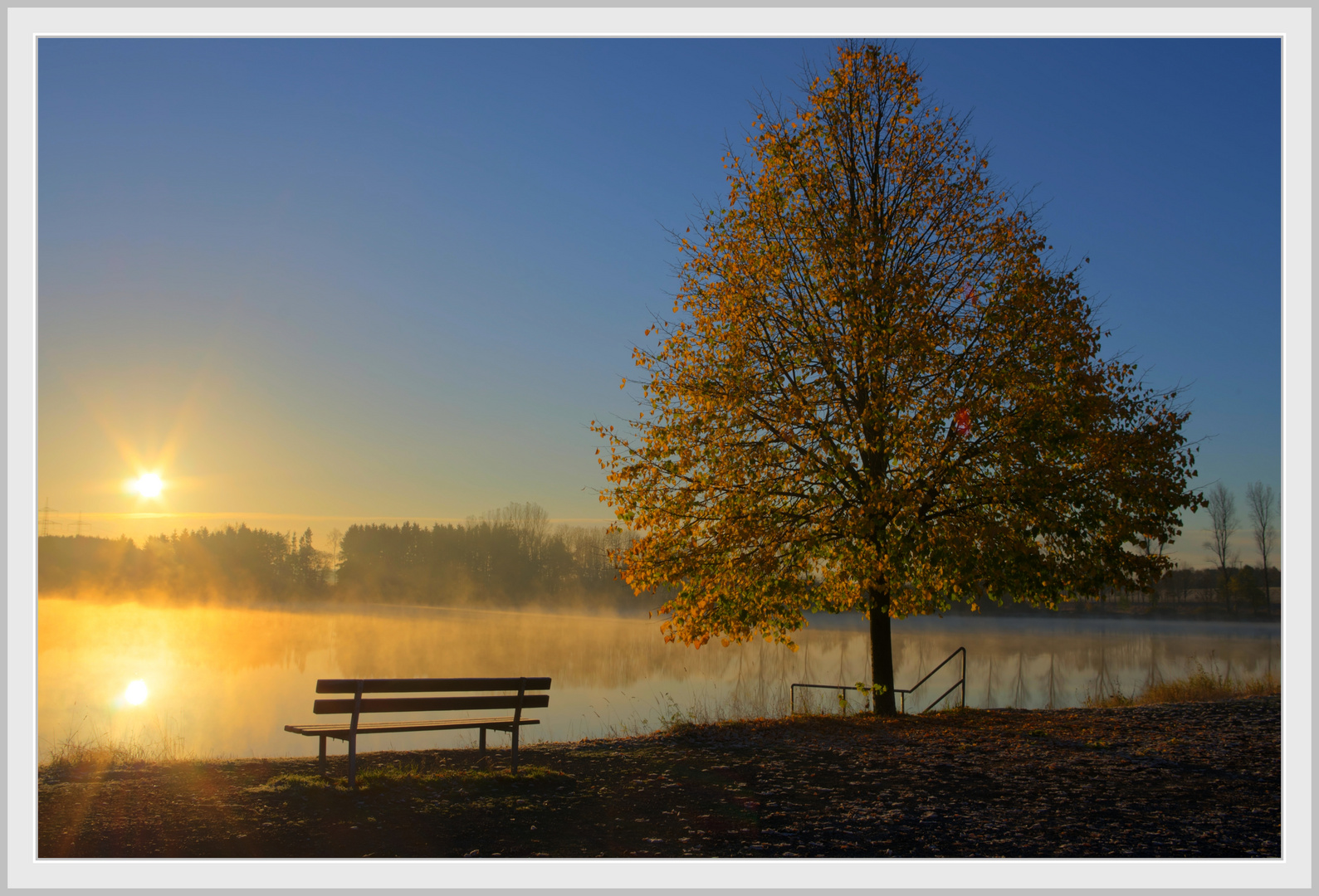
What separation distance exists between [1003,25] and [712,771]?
26.1 feet

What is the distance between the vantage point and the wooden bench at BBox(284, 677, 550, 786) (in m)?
8.20

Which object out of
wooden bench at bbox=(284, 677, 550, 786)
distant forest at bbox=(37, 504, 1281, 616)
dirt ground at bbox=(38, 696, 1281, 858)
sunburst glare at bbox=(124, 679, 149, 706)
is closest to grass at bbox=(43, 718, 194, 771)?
dirt ground at bbox=(38, 696, 1281, 858)

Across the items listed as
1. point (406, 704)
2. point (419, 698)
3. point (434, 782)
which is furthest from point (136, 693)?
point (434, 782)

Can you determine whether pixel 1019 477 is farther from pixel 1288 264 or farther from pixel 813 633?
pixel 813 633

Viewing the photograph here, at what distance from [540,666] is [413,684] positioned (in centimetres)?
2927

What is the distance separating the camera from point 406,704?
28.1 ft

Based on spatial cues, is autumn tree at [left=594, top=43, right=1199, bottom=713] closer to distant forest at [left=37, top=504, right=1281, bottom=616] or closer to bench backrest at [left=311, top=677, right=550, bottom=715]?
bench backrest at [left=311, top=677, right=550, bottom=715]

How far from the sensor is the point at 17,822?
6102mm

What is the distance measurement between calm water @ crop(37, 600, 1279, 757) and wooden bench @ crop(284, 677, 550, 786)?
3.65 metres

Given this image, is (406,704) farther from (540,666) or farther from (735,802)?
(540,666)

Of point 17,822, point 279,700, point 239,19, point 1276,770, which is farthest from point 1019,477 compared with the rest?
point 279,700

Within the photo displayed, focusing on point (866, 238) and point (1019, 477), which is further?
point (866, 238)

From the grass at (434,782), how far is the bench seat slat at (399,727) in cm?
42

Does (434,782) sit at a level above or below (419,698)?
below
